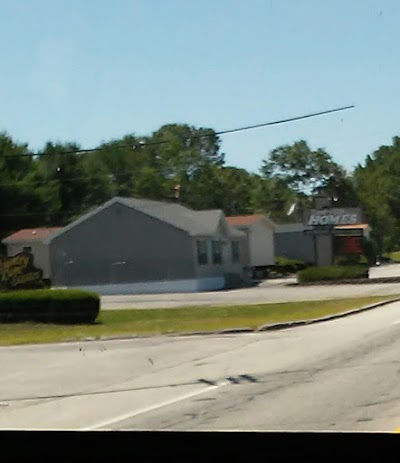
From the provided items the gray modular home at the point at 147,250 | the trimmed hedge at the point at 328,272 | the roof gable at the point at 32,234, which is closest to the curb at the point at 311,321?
the trimmed hedge at the point at 328,272

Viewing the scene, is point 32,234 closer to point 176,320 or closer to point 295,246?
point 176,320

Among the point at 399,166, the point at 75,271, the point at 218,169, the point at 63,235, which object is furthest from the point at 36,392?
the point at 75,271

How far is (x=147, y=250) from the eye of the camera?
1591 inches

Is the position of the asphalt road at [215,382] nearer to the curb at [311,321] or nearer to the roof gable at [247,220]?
the curb at [311,321]

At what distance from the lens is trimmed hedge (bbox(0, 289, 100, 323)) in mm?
29031

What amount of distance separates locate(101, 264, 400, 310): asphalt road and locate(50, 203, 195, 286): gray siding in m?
1.43

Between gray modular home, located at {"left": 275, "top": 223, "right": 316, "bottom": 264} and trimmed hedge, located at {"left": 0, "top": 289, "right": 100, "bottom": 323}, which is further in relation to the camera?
gray modular home, located at {"left": 275, "top": 223, "right": 316, "bottom": 264}

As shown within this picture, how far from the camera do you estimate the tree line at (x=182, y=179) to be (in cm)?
2158

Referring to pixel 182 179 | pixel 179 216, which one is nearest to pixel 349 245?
pixel 182 179

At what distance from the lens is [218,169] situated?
2372 centimetres

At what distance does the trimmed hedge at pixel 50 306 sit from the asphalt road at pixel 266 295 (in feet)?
13.1

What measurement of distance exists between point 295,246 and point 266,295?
70.3 inches

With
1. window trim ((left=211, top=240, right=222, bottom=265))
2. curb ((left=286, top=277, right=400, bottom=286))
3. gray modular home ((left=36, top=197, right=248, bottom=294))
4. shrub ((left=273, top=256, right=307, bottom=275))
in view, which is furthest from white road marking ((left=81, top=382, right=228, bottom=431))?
window trim ((left=211, top=240, right=222, bottom=265))

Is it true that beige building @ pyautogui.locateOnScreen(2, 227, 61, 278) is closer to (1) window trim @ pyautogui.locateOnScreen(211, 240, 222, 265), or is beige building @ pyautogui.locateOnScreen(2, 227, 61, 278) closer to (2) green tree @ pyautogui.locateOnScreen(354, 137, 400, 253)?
(1) window trim @ pyautogui.locateOnScreen(211, 240, 222, 265)
